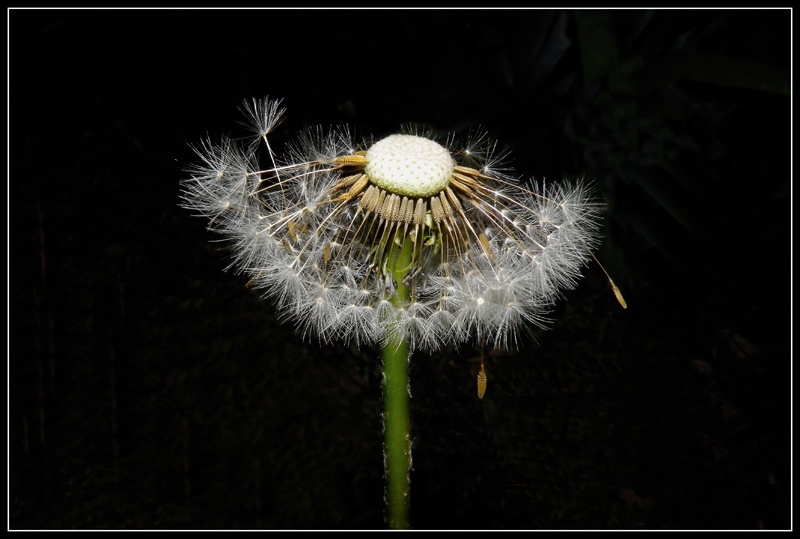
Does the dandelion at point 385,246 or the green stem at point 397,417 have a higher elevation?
the dandelion at point 385,246

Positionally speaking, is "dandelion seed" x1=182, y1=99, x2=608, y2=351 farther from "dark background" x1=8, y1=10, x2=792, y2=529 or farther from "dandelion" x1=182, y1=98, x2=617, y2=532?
"dark background" x1=8, y1=10, x2=792, y2=529

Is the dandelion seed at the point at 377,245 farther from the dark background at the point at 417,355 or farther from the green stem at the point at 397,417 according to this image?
the dark background at the point at 417,355

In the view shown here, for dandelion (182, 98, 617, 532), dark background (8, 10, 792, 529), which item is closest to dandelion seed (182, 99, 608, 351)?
dandelion (182, 98, 617, 532)

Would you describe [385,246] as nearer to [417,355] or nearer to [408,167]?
[408,167]

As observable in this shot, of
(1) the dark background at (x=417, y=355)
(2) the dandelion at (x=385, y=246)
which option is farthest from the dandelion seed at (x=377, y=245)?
(1) the dark background at (x=417, y=355)

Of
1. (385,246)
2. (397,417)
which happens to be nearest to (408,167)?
(385,246)

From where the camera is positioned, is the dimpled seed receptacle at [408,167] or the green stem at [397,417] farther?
the green stem at [397,417]
